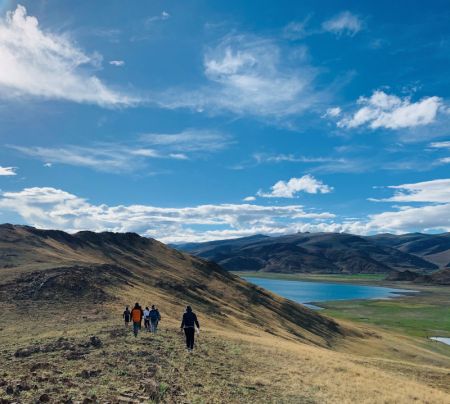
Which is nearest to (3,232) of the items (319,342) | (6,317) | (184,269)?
(184,269)

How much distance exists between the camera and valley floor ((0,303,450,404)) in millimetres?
20297

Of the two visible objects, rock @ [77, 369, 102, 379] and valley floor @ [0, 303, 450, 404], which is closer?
valley floor @ [0, 303, 450, 404]

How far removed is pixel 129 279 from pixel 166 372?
51.2 metres

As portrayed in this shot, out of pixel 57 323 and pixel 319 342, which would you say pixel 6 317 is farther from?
pixel 319 342

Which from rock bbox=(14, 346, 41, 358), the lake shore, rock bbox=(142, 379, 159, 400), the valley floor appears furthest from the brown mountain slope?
rock bbox=(142, 379, 159, 400)

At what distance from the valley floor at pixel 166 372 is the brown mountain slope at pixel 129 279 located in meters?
13.1

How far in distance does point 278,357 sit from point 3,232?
81.5 meters

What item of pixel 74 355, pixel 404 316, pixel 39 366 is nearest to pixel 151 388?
pixel 39 366

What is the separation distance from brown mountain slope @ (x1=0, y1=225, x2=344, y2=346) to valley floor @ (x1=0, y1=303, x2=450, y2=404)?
1306 centimetres

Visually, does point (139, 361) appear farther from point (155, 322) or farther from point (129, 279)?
point (129, 279)

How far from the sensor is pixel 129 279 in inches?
2886

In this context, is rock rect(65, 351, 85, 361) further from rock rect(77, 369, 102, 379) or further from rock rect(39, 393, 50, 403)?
rock rect(39, 393, 50, 403)

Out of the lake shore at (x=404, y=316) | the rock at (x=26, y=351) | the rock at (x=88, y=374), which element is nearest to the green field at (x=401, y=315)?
the lake shore at (x=404, y=316)

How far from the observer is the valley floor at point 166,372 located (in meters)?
20.3
